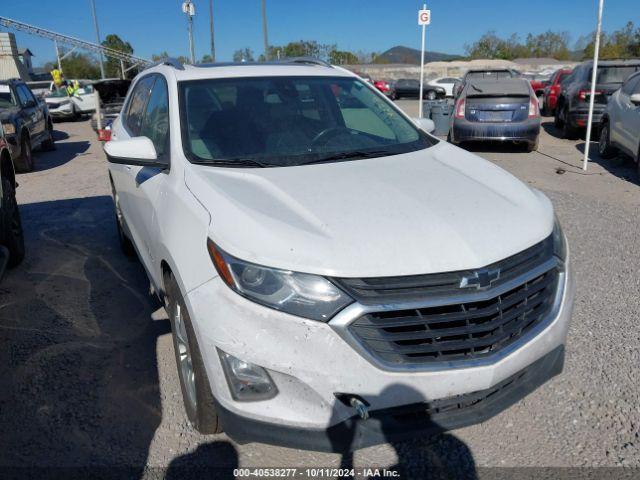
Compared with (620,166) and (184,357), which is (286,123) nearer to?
(184,357)

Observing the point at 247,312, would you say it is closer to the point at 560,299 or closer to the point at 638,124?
the point at 560,299

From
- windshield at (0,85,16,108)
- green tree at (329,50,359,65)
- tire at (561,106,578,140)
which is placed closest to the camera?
windshield at (0,85,16,108)

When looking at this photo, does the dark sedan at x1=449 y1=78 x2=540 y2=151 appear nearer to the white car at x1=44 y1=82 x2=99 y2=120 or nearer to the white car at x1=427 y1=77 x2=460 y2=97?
the white car at x1=44 y1=82 x2=99 y2=120

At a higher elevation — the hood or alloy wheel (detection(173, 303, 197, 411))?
the hood

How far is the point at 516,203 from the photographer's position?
2.73 meters

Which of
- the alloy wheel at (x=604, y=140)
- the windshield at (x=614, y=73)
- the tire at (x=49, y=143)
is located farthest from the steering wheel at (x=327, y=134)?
the tire at (x=49, y=143)

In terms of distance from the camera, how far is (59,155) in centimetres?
1310

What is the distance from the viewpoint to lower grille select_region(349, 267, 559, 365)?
2.14 m

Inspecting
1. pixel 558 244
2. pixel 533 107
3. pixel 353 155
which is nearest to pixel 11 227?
pixel 353 155

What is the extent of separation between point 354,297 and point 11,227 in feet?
13.4

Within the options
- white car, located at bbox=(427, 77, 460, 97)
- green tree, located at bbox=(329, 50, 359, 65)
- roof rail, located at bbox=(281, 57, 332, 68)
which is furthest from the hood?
green tree, located at bbox=(329, 50, 359, 65)

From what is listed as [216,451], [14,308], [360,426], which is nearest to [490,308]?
[360,426]

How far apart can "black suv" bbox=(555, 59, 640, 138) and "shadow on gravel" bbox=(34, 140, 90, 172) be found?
10.9 meters

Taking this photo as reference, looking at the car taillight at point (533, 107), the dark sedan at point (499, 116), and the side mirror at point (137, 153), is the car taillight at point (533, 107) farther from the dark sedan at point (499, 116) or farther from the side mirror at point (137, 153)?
the side mirror at point (137, 153)
